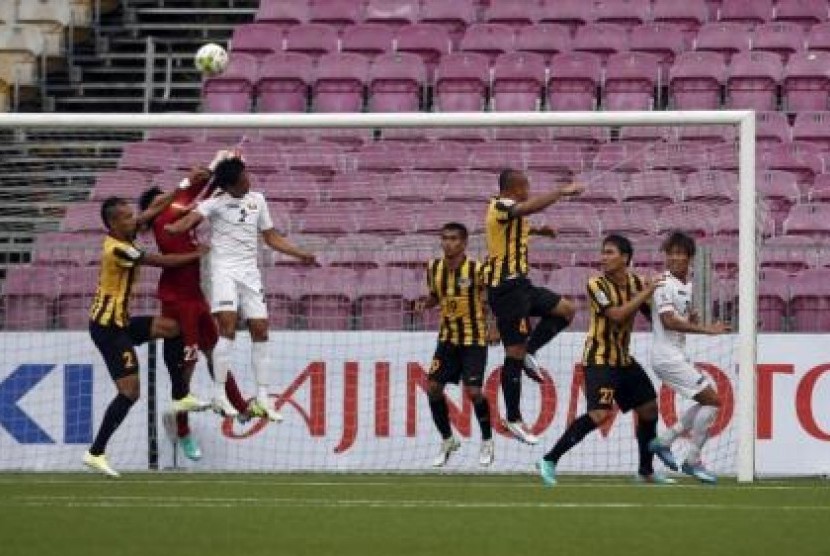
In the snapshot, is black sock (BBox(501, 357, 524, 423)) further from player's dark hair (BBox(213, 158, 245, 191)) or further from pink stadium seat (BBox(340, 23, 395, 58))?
pink stadium seat (BBox(340, 23, 395, 58))

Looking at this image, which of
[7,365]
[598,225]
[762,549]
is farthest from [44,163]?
[762,549]

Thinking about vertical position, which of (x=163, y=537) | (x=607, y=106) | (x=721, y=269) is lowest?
(x=163, y=537)

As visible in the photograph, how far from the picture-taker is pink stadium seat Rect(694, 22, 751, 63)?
78.0 feet

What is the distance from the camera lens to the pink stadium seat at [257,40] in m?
24.7

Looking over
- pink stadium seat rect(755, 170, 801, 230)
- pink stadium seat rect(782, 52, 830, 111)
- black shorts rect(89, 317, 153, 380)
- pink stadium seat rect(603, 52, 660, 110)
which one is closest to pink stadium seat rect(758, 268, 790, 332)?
pink stadium seat rect(755, 170, 801, 230)

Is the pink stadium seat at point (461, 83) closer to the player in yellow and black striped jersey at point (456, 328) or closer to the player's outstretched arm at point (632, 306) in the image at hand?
the player in yellow and black striped jersey at point (456, 328)

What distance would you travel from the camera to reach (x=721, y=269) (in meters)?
18.8

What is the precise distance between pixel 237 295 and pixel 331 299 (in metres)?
1.89

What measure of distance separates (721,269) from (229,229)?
4.02 metres

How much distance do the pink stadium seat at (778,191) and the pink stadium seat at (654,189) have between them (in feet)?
3.26

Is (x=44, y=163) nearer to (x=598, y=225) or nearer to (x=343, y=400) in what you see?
(x=343, y=400)

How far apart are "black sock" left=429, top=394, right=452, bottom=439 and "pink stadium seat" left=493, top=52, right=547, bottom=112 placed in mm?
5773

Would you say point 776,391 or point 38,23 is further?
point 38,23

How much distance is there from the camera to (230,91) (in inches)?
934
